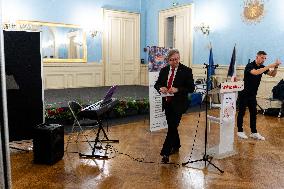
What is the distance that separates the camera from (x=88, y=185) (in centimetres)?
318

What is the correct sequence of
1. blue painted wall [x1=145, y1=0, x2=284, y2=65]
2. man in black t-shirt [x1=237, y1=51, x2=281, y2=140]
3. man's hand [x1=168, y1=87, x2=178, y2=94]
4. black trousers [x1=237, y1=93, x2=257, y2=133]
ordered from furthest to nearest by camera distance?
blue painted wall [x1=145, y1=0, x2=284, y2=65] → black trousers [x1=237, y1=93, x2=257, y2=133] → man in black t-shirt [x1=237, y1=51, x2=281, y2=140] → man's hand [x1=168, y1=87, x2=178, y2=94]

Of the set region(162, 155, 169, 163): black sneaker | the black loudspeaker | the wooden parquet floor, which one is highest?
the black loudspeaker

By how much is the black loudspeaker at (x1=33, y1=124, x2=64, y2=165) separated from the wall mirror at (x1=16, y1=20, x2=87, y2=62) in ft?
20.6

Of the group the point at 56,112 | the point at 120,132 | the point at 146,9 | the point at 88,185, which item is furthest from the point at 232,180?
the point at 146,9

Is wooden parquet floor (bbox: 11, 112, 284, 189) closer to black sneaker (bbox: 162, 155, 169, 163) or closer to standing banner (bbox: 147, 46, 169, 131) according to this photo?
black sneaker (bbox: 162, 155, 169, 163)

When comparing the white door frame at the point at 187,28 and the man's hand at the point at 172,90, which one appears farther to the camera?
the white door frame at the point at 187,28

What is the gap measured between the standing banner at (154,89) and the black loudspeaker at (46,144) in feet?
6.83

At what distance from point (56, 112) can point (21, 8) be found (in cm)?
494

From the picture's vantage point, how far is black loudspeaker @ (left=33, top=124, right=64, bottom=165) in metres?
3.82

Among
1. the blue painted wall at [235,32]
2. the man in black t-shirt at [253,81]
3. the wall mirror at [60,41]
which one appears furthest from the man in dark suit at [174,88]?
the wall mirror at [60,41]

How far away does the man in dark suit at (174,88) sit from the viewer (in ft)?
12.6

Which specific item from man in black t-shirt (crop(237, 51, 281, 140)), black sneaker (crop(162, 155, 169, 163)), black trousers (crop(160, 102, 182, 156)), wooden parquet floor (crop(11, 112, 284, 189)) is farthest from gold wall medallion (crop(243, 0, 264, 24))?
black sneaker (crop(162, 155, 169, 163))

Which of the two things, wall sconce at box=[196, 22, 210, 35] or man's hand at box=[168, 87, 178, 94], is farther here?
wall sconce at box=[196, 22, 210, 35]

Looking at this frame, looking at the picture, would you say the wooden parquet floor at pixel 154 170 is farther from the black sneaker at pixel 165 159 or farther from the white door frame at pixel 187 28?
the white door frame at pixel 187 28
